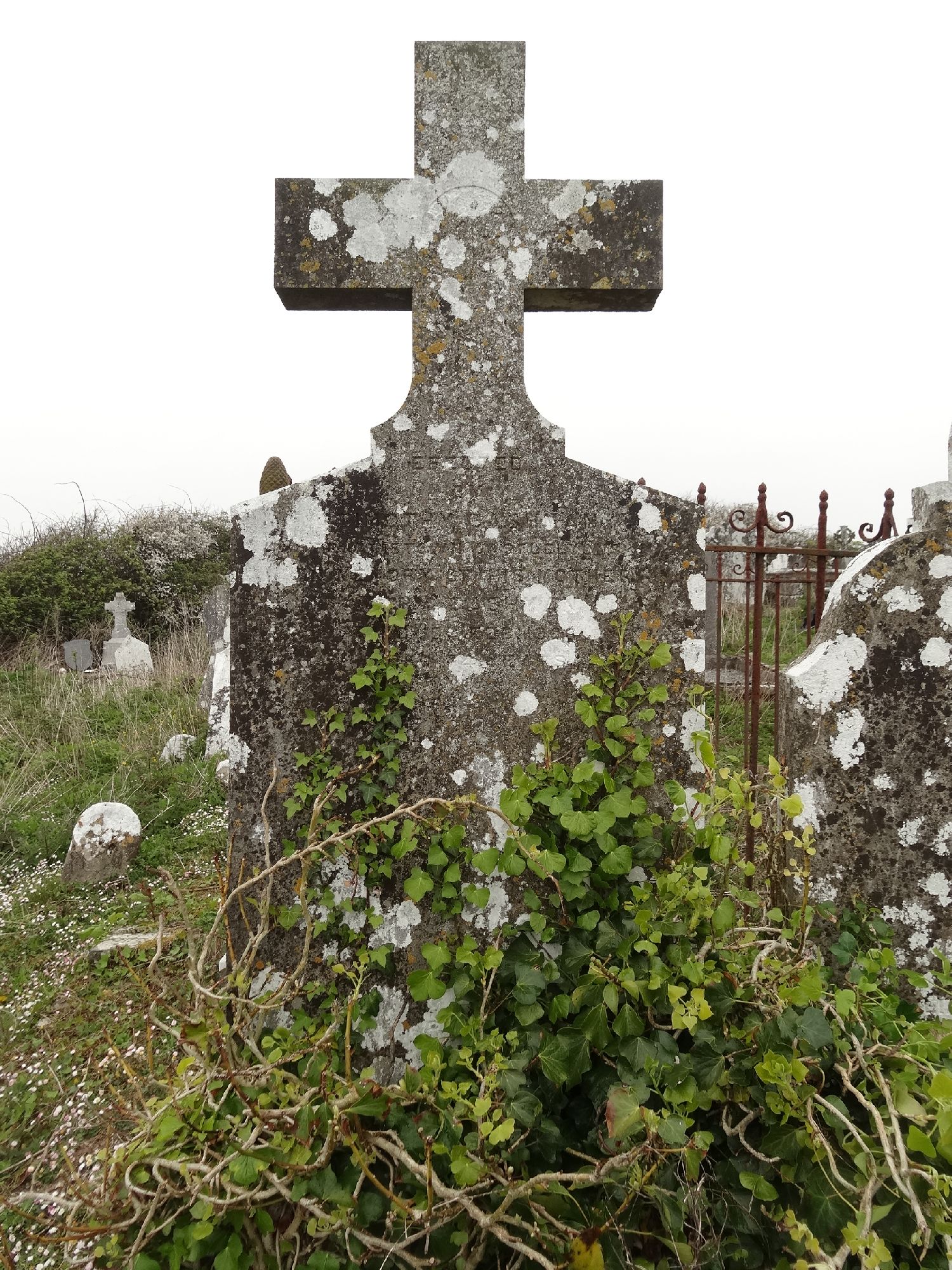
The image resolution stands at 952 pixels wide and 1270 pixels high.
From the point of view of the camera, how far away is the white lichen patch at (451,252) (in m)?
2.45

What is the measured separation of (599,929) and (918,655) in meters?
1.37

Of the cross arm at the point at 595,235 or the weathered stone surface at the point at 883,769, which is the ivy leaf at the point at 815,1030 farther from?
the cross arm at the point at 595,235

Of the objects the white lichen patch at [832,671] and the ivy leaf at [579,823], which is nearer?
the ivy leaf at [579,823]

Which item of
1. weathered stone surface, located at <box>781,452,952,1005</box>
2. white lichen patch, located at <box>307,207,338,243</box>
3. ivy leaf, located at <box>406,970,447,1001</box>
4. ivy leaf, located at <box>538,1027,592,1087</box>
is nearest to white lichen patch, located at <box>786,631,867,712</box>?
weathered stone surface, located at <box>781,452,952,1005</box>

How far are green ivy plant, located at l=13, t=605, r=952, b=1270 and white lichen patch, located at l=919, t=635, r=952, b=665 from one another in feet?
2.41

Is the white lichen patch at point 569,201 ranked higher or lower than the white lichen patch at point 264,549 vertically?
higher

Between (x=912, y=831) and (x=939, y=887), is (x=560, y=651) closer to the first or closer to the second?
(x=912, y=831)

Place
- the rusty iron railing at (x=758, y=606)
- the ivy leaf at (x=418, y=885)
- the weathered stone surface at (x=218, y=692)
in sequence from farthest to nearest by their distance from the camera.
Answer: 1. the weathered stone surface at (x=218, y=692)
2. the rusty iron railing at (x=758, y=606)
3. the ivy leaf at (x=418, y=885)

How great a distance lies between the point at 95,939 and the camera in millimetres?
3867

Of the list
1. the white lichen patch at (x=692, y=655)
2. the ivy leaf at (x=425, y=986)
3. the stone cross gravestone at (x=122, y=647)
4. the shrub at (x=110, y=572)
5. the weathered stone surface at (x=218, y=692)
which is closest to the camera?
the ivy leaf at (x=425, y=986)

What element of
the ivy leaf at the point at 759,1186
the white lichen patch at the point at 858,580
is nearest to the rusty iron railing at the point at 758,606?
the white lichen patch at the point at 858,580

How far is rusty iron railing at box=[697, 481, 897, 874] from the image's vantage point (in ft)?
11.4

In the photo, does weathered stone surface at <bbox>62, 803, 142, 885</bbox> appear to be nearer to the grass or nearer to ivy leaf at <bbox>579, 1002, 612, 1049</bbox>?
the grass

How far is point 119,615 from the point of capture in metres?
12.5
